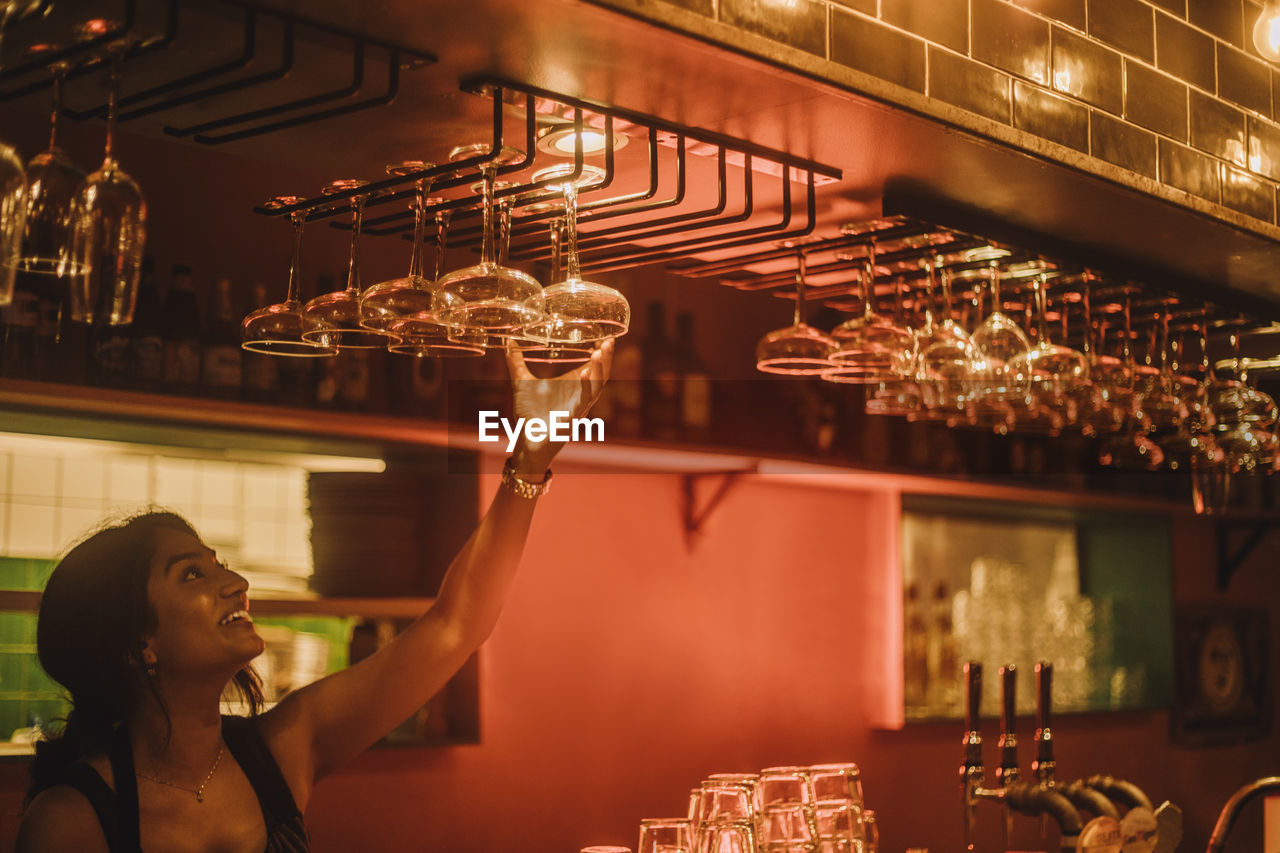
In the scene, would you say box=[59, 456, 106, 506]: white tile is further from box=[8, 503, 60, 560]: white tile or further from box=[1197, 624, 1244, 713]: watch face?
box=[1197, 624, 1244, 713]: watch face

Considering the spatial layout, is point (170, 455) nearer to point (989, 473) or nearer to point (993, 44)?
point (993, 44)

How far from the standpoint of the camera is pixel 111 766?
1747 mm

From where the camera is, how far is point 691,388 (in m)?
3.50

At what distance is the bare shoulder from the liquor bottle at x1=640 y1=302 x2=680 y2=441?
5.75 ft

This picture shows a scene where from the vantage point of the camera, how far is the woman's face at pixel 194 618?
1819 millimetres

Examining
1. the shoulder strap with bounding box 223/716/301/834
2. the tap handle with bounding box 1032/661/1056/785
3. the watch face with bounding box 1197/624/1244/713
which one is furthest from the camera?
the watch face with bounding box 1197/624/1244/713

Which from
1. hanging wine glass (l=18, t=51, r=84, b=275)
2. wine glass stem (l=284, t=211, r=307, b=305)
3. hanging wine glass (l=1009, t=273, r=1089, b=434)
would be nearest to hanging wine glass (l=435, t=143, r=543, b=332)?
wine glass stem (l=284, t=211, r=307, b=305)

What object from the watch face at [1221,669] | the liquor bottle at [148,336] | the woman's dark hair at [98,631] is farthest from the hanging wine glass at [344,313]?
the watch face at [1221,669]

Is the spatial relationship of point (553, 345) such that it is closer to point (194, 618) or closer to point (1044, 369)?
point (194, 618)

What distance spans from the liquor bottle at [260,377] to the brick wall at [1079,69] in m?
1.43

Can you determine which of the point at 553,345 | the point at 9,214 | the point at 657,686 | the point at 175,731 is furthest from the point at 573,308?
the point at 657,686

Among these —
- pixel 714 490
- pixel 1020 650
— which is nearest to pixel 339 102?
pixel 714 490

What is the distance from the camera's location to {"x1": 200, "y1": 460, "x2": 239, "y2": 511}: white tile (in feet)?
9.57

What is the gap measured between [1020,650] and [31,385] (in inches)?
125
